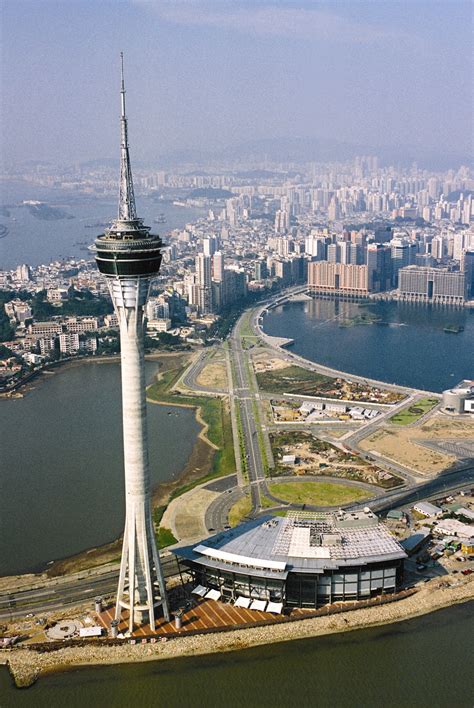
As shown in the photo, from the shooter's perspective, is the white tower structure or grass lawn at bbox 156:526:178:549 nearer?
the white tower structure

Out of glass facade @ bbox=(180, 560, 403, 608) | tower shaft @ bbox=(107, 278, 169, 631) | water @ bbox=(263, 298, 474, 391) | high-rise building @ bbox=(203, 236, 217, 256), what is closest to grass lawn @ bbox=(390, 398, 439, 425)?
water @ bbox=(263, 298, 474, 391)

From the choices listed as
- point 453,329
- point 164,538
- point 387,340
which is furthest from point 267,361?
point 164,538

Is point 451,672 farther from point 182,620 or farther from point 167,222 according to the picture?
point 167,222

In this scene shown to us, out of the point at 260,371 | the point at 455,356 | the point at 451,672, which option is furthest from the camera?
the point at 455,356

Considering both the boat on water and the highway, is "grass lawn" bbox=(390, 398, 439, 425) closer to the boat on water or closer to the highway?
the highway

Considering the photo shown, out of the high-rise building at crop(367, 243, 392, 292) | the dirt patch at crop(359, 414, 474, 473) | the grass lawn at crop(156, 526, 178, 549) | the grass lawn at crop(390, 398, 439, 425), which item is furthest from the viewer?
the high-rise building at crop(367, 243, 392, 292)

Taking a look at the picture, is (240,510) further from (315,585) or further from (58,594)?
(58,594)

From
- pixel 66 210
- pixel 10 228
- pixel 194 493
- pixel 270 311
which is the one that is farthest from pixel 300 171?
pixel 194 493
